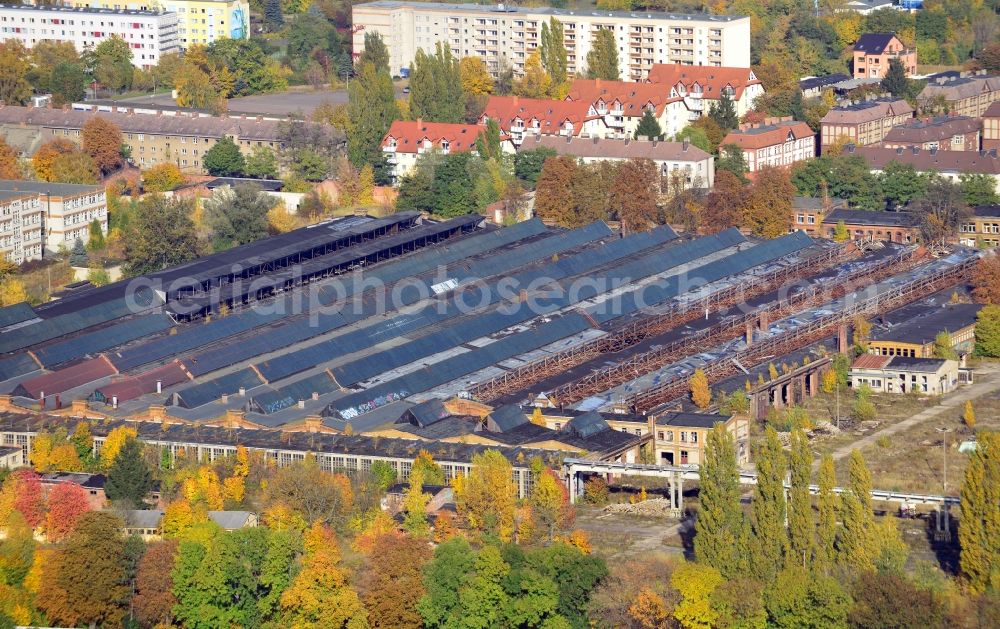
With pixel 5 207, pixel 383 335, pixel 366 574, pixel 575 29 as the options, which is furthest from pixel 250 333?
pixel 575 29

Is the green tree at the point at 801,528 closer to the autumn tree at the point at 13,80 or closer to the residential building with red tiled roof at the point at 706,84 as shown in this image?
the residential building with red tiled roof at the point at 706,84

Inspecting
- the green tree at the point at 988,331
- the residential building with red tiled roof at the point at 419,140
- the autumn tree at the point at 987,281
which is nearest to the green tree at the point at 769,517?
the green tree at the point at 988,331

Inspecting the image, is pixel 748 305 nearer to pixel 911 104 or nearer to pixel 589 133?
pixel 589 133

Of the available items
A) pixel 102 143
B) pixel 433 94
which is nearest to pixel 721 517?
pixel 433 94

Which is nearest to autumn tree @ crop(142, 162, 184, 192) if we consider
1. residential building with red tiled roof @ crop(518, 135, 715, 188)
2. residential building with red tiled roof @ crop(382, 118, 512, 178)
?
residential building with red tiled roof @ crop(382, 118, 512, 178)

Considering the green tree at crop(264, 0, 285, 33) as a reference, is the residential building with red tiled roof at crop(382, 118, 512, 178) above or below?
below

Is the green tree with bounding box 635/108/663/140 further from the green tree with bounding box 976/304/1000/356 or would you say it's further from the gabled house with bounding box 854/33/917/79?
the green tree with bounding box 976/304/1000/356

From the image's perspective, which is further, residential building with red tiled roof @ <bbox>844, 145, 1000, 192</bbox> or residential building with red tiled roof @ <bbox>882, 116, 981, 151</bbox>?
residential building with red tiled roof @ <bbox>882, 116, 981, 151</bbox>
